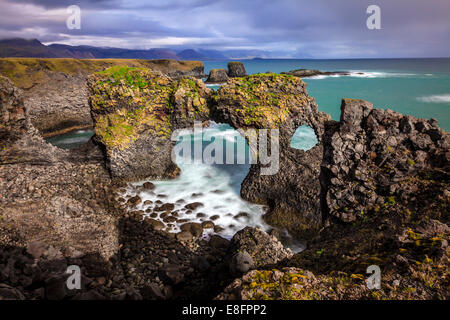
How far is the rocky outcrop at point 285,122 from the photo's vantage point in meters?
15.2

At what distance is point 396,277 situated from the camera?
4.95 m

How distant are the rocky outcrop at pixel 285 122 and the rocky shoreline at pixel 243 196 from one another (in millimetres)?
66

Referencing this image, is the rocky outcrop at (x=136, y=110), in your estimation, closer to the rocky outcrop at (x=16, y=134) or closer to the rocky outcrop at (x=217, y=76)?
the rocky outcrop at (x=16, y=134)

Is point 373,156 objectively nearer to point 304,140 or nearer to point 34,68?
point 304,140

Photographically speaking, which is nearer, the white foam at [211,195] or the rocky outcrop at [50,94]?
the white foam at [211,195]

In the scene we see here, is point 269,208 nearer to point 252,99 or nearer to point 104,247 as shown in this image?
point 252,99

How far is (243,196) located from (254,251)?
7.54 m

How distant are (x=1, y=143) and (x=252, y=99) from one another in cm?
1475

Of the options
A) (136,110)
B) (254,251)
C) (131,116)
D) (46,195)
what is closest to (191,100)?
(136,110)

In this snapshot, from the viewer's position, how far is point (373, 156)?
11297mm

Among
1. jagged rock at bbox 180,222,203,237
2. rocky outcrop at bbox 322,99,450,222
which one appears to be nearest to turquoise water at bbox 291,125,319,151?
rocky outcrop at bbox 322,99,450,222

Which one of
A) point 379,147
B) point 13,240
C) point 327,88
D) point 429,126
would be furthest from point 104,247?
point 327,88

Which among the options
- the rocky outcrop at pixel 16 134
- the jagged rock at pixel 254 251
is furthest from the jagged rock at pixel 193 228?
the rocky outcrop at pixel 16 134

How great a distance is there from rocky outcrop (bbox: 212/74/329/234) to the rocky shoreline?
7 cm
